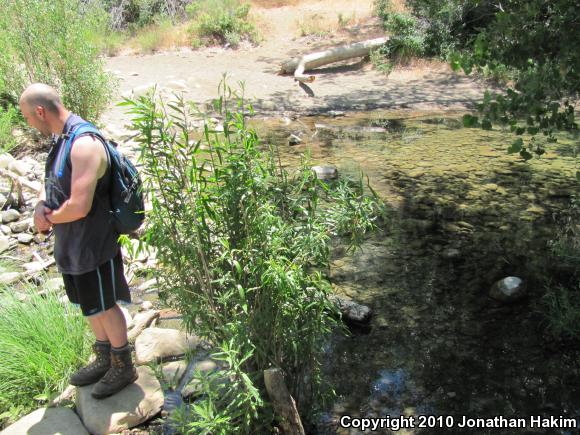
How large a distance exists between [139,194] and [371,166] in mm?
5753

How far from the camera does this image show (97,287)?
3082 mm

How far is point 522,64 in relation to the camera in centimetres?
337

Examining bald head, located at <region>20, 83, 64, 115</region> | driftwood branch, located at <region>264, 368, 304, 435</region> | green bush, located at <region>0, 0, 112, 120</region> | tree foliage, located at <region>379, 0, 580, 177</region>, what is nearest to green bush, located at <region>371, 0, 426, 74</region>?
green bush, located at <region>0, 0, 112, 120</region>

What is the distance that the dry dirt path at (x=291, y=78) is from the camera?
41.4ft

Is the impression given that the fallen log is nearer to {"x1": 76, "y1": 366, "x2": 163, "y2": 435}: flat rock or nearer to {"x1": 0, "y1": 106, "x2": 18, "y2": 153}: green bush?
{"x1": 0, "y1": 106, "x2": 18, "y2": 153}: green bush

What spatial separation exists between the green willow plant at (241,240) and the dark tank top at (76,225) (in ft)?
1.11

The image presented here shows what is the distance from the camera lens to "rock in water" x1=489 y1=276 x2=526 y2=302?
15.3 feet


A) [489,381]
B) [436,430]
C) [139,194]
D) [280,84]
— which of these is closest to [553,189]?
[489,381]

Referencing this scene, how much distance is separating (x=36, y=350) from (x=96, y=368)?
47 cm

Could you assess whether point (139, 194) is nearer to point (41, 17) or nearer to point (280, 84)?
point (41, 17)

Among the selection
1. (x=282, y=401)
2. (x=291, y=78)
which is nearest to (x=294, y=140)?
(x=291, y=78)

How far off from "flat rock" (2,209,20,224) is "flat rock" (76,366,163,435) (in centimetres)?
414

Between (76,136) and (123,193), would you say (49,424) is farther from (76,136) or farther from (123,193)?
(76,136)

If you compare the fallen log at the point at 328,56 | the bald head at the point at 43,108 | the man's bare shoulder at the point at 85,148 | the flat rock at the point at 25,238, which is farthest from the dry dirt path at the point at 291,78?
the man's bare shoulder at the point at 85,148
